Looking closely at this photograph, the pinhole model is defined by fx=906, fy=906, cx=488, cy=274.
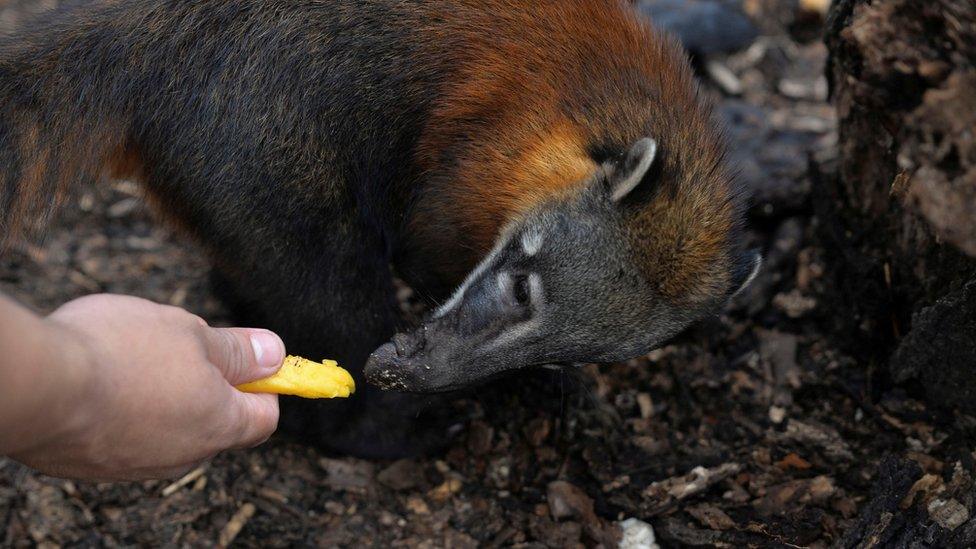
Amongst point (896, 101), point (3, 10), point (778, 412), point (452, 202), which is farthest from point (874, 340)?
point (3, 10)

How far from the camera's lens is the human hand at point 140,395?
2453mm

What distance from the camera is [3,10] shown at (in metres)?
7.44

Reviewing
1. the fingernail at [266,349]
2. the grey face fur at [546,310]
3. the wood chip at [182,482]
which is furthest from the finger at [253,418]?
the wood chip at [182,482]

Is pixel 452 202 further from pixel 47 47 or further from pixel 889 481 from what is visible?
pixel 889 481

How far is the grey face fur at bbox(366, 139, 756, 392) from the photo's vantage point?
364 cm

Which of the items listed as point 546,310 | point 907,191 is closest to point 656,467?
Result: point 546,310

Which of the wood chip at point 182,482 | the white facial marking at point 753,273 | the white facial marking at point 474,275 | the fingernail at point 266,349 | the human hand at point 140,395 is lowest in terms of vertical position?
the wood chip at point 182,482

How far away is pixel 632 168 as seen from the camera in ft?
11.5

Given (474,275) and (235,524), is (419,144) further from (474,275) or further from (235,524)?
(235,524)

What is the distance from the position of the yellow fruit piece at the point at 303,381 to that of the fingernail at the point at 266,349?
71 millimetres

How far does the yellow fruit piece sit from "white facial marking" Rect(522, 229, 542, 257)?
893mm

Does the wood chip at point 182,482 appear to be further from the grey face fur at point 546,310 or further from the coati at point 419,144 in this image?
the grey face fur at point 546,310

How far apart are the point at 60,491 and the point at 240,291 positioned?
1281 mm

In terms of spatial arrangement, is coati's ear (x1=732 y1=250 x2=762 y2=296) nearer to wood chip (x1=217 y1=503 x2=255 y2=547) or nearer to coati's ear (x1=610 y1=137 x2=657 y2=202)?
coati's ear (x1=610 y1=137 x2=657 y2=202)
